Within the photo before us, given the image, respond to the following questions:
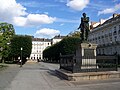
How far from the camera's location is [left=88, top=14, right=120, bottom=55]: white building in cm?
7539

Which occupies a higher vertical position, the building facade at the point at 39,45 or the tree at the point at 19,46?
the building facade at the point at 39,45

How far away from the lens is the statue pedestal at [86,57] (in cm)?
1849

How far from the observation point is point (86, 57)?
1878 centimetres

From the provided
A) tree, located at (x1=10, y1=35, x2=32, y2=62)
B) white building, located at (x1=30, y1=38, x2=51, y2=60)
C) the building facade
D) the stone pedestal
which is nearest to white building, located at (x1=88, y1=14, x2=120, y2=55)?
tree, located at (x1=10, y1=35, x2=32, y2=62)

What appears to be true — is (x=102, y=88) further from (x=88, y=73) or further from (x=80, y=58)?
(x=80, y=58)

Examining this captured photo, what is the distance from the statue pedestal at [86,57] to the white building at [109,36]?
5627cm

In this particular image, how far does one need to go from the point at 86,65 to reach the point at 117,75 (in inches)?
100

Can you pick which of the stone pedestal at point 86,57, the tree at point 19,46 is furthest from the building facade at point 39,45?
the stone pedestal at point 86,57

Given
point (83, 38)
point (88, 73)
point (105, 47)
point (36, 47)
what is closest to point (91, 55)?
point (83, 38)

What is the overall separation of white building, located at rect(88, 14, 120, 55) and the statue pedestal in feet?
185

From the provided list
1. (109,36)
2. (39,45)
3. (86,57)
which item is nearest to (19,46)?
(109,36)

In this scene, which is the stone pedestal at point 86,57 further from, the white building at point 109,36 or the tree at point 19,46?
the white building at point 109,36

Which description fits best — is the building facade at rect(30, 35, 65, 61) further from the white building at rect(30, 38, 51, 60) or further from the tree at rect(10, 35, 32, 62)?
the tree at rect(10, 35, 32, 62)

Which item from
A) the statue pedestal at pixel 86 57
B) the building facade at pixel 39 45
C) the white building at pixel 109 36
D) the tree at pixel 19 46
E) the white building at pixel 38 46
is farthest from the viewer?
the white building at pixel 38 46
